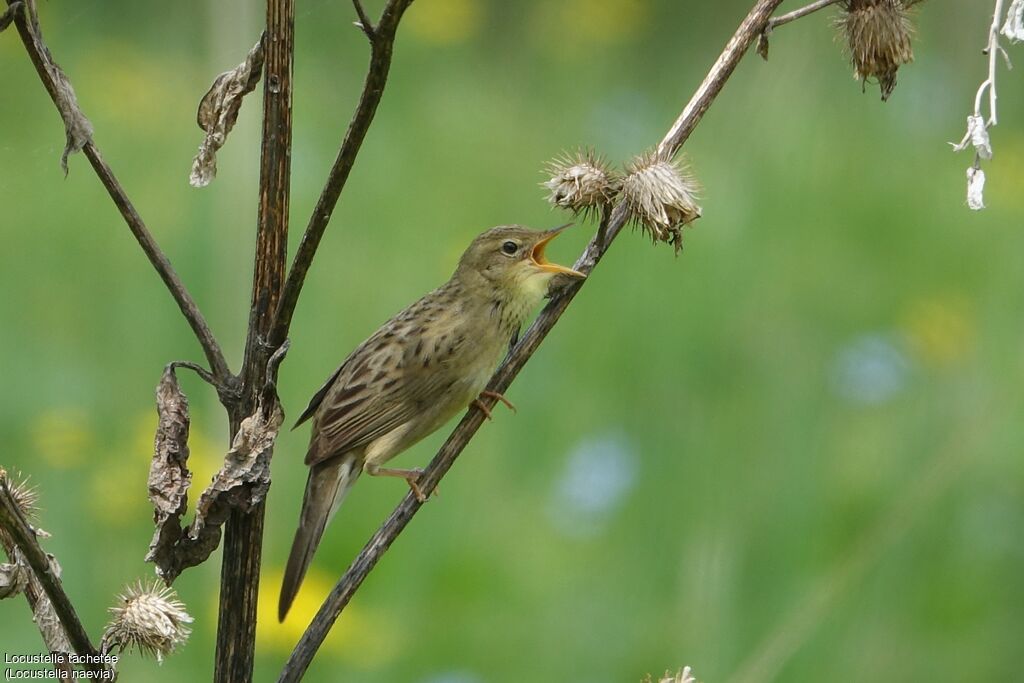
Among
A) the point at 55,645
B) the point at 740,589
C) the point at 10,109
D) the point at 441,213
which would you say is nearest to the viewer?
the point at 55,645

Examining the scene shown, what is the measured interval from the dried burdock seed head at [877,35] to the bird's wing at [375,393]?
1.33 metres

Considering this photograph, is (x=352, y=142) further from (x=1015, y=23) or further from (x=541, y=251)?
(x=541, y=251)

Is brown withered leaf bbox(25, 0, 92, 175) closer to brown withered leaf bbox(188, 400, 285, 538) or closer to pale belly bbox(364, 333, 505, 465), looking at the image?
brown withered leaf bbox(188, 400, 285, 538)

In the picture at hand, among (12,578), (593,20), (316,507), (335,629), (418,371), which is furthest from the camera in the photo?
(593,20)

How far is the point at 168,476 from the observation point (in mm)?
2064

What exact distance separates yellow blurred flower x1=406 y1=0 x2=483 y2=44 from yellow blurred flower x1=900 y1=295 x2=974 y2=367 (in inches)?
113

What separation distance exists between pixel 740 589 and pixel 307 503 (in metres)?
1.12

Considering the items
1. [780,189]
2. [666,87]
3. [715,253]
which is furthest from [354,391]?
[666,87]

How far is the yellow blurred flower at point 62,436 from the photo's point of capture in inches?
171

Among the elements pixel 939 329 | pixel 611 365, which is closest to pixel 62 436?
pixel 611 365

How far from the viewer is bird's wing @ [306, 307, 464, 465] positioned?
3.20 meters

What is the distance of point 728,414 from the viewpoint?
13.6ft

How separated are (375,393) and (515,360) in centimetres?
105

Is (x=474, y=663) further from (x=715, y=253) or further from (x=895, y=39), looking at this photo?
(x=895, y=39)
